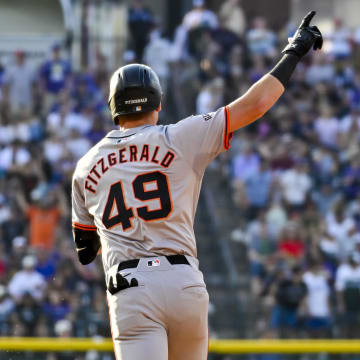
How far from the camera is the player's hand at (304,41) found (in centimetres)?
460

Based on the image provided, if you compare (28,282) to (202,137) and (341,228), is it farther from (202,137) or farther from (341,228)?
(202,137)

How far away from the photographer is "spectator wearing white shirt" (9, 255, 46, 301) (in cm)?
1209

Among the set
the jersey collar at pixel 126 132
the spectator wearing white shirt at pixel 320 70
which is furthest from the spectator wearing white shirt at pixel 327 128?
the jersey collar at pixel 126 132

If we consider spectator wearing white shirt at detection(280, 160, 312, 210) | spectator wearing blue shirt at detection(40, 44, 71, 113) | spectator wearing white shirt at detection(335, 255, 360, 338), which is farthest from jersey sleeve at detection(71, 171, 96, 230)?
spectator wearing blue shirt at detection(40, 44, 71, 113)

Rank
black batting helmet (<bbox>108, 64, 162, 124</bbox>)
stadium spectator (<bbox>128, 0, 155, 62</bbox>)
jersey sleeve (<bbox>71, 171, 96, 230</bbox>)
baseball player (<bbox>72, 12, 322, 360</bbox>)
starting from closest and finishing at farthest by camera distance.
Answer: baseball player (<bbox>72, 12, 322, 360</bbox>), black batting helmet (<bbox>108, 64, 162, 124</bbox>), jersey sleeve (<bbox>71, 171, 96, 230</bbox>), stadium spectator (<bbox>128, 0, 155, 62</bbox>)

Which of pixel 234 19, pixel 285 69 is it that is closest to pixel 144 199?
pixel 285 69

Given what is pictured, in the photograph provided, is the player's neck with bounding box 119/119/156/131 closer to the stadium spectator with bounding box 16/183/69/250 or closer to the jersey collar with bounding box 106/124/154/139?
the jersey collar with bounding box 106/124/154/139

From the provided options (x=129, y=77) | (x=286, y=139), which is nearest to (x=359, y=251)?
(x=286, y=139)

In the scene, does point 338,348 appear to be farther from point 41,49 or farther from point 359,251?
point 41,49

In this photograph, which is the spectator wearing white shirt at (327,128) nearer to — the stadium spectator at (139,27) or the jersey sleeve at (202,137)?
the stadium spectator at (139,27)

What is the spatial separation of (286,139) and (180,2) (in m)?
6.83

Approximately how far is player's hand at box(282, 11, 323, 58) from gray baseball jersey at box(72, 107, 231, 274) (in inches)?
18.1

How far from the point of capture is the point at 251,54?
53.4 ft

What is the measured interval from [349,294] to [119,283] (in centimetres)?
836
